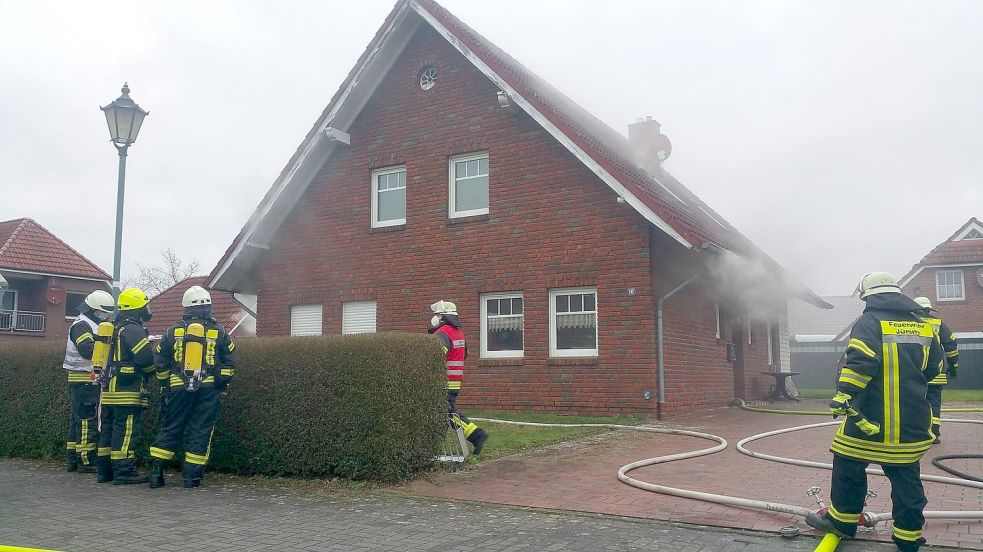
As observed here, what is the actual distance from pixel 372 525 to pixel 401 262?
977 centimetres

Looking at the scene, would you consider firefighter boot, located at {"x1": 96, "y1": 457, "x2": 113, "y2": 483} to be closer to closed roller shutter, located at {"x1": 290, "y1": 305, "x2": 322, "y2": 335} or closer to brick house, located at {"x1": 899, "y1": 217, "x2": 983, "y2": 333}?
closed roller shutter, located at {"x1": 290, "y1": 305, "x2": 322, "y2": 335}

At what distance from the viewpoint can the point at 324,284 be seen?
53.3 ft

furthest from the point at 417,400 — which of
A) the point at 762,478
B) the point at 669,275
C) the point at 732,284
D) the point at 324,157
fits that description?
the point at 324,157

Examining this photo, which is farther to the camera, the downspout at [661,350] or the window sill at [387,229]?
the window sill at [387,229]

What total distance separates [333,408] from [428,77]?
9.54 m

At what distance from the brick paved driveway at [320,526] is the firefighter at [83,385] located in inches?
49.7

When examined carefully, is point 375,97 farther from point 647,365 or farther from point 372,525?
point 372,525

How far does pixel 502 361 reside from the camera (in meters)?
14.0

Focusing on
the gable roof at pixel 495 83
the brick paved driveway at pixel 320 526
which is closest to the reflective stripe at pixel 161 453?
the brick paved driveway at pixel 320 526

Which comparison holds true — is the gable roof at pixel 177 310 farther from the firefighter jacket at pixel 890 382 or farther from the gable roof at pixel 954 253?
the gable roof at pixel 954 253

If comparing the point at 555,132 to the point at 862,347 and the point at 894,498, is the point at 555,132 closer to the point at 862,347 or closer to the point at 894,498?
the point at 862,347

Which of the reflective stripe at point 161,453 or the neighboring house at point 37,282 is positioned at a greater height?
the neighboring house at point 37,282

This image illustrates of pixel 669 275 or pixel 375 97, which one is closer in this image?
pixel 669 275

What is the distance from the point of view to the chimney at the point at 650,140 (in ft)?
75.6
